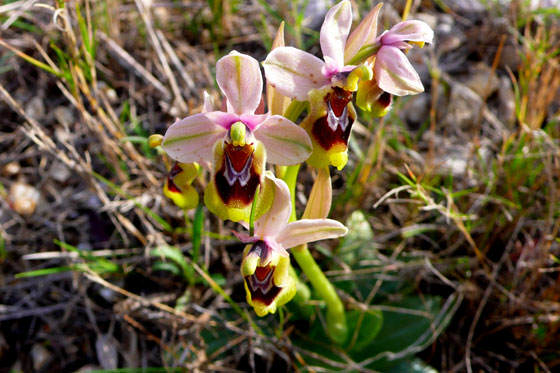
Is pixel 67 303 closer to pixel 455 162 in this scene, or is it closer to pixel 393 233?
pixel 393 233

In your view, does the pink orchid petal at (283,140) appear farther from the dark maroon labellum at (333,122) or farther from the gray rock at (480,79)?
the gray rock at (480,79)

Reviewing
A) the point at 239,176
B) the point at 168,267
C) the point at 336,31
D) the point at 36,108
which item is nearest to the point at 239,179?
the point at 239,176

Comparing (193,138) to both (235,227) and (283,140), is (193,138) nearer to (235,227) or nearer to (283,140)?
(283,140)

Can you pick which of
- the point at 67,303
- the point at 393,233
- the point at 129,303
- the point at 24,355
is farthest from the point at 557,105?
the point at 24,355

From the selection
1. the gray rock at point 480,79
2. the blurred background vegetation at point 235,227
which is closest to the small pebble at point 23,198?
the blurred background vegetation at point 235,227

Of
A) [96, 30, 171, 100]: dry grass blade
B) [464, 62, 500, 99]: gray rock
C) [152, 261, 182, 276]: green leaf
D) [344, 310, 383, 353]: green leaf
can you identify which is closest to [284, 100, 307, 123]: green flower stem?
[344, 310, 383, 353]: green leaf

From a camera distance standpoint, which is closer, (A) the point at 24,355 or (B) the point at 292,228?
(B) the point at 292,228
